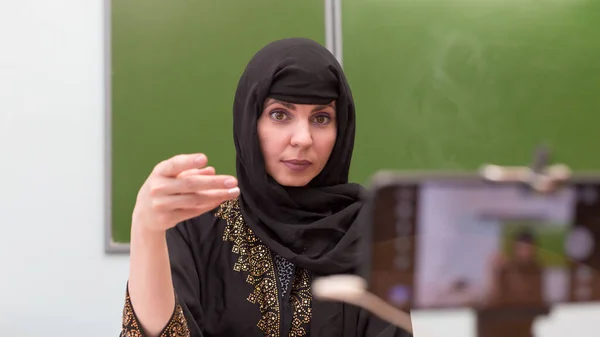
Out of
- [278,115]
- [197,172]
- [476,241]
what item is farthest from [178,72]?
[476,241]

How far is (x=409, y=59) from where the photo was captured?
174 cm

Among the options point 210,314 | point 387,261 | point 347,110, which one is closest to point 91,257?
point 210,314

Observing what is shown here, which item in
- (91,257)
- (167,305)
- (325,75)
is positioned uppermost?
(325,75)

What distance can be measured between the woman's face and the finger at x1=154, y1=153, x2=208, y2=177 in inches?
15.6

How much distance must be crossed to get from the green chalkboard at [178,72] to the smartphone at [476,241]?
4.52ft

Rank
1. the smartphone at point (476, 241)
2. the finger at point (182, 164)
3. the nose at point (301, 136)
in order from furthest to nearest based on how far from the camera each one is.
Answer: the nose at point (301, 136) → the finger at point (182, 164) → the smartphone at point (476, 241)

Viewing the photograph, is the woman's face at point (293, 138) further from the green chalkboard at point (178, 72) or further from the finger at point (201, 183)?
the green chalkboard at point (178, 72)

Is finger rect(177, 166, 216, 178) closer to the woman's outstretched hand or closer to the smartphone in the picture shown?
the woman's outstretched hand

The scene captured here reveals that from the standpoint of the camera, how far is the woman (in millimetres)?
977

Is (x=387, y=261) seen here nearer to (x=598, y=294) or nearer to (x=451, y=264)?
(x=451, y=264)

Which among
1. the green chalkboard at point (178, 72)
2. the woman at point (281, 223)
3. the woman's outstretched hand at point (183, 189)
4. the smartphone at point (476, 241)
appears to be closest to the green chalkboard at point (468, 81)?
the green chalkboard at point (178, 72)

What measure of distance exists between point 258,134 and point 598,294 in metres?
0.69

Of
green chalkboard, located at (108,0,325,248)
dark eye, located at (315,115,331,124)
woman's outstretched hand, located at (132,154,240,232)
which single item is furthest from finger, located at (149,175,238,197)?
green chalkboard, located at (108,0,325,248)

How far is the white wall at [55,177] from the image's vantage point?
5.58 feet
